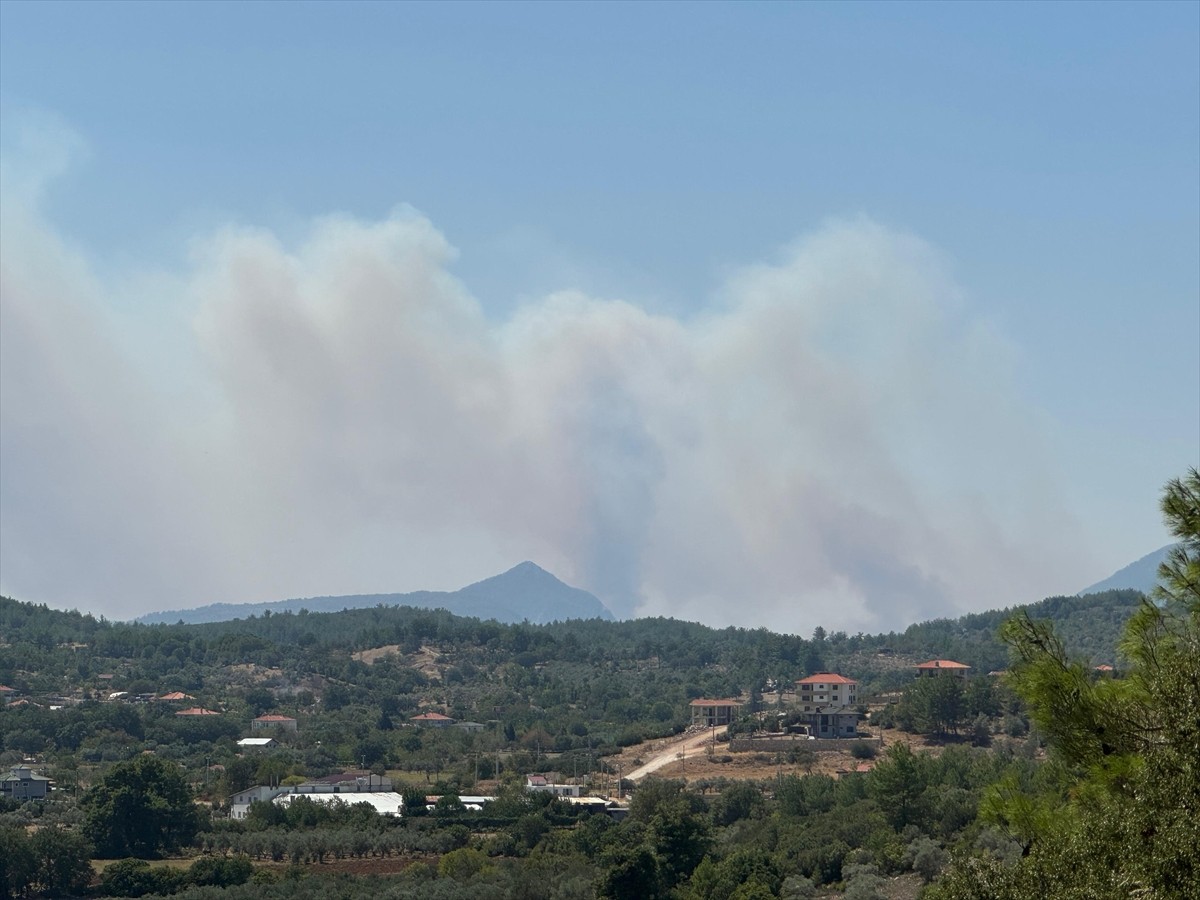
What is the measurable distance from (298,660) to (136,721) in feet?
207

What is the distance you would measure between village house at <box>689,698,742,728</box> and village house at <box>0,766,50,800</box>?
169 feet

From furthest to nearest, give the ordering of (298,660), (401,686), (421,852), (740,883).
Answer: (298,660) → (401,686) → (421,852) → (740,883)

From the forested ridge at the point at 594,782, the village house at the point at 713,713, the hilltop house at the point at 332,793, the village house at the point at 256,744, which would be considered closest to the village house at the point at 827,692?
the forested ridge at the point at 594,782

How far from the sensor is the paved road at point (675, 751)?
10744 centimetres

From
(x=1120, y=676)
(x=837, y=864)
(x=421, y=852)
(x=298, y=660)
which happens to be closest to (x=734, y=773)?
(x=421, y=852)

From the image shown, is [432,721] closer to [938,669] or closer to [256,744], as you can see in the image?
[256,744]

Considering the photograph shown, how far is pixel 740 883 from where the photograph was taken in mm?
59312

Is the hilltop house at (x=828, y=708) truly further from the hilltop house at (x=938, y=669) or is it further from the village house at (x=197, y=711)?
the village house at (x=197, y=711)

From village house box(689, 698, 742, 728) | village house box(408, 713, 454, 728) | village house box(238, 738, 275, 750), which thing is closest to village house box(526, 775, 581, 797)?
village house box(689, 698, 742, 728)

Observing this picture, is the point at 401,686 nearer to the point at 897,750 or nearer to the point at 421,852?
the point at 421,852

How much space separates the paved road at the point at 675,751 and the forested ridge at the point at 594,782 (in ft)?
10.4

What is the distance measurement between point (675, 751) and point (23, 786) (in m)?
43.5

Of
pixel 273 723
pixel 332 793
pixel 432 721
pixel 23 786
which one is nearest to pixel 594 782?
pixel 332 793

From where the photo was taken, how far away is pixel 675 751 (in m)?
114
